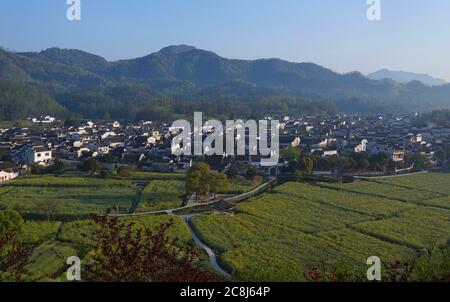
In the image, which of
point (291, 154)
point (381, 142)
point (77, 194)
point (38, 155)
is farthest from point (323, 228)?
point (381, 142)

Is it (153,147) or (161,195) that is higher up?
(153,147)

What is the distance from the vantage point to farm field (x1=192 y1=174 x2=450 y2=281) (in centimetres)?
964

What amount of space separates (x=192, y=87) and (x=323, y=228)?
77.1m

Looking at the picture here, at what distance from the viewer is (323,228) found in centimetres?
1190

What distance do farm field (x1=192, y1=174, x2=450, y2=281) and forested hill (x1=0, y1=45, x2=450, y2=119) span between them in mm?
32022

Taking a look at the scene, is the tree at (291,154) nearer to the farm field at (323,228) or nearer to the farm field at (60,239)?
the farm field at (323,228)

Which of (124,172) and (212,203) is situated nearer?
(212,203)

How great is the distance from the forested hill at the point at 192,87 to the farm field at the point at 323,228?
32.0 meters

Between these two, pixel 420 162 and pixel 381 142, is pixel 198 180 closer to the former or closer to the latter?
pixel 420 162

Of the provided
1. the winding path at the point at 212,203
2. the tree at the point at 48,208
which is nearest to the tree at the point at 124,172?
the winding path at the point at 212,203

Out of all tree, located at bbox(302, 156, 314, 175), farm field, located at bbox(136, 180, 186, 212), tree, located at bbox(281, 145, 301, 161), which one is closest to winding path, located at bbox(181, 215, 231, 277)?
farm field, located at bbox(136, 180, 186, 212)

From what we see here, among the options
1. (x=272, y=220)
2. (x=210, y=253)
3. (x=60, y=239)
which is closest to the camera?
(x=210, y=253)

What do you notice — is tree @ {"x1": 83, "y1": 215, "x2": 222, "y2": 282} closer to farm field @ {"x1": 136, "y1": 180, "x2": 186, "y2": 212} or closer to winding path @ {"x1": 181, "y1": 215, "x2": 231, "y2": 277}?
winding path @ {"x1": 181, "y1": 215, "x2": 231, "y2": 277}
